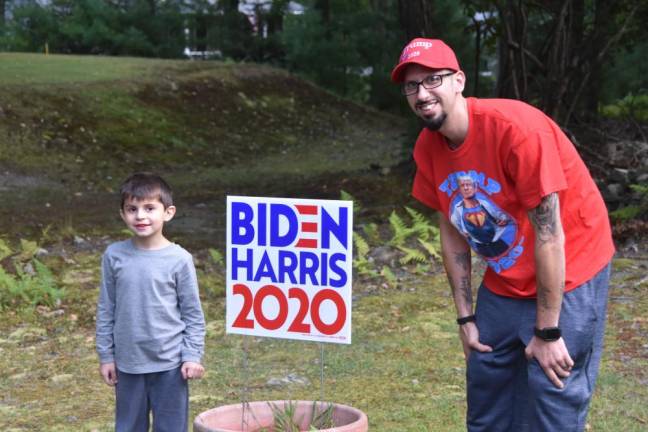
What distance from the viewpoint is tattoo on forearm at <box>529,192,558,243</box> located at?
12.7 feet

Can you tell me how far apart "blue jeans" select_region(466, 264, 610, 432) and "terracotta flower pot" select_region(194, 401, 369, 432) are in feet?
1.68

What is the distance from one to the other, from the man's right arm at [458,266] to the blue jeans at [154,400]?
1.17 metres

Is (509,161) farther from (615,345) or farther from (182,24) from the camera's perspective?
(182,24)

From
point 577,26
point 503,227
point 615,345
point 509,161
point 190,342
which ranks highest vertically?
point 577,26

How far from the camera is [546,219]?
153 inches

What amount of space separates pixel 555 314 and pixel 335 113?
21.3 metres

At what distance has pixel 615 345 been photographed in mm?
7461

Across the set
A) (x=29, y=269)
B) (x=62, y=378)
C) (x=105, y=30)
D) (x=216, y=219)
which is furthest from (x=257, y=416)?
(x=105, y=30)

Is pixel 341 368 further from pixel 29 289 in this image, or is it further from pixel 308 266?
pixel 29 289

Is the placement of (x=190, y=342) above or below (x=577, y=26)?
below

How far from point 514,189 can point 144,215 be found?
1.49 m

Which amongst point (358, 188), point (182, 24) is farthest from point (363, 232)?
point (182, 24)

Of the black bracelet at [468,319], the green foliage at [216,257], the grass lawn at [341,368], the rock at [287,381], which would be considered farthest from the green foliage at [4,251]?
the black bracelet at [468,319]

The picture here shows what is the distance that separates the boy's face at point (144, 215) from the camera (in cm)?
452
